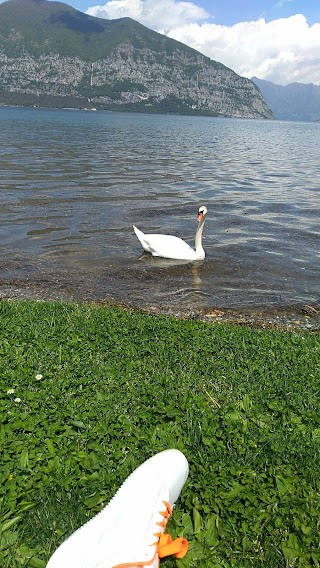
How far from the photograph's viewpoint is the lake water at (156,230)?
12773mm

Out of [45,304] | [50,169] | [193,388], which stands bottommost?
[50,169]

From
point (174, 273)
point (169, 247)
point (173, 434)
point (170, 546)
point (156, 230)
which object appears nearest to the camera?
point (170, 546)

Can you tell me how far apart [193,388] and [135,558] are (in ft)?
9.14

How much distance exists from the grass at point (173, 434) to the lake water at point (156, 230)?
4.33 m

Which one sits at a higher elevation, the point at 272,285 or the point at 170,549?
the point at 170,549

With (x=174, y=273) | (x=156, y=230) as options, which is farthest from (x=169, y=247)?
(x=156, y=230)

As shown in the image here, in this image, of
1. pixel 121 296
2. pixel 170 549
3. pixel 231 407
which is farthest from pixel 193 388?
pixel 121 296

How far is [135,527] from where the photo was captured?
4.02m

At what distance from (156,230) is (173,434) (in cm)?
1438

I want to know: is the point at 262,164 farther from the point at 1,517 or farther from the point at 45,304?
the point at 1,517

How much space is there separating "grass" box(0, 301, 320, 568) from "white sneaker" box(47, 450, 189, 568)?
0.78 feet

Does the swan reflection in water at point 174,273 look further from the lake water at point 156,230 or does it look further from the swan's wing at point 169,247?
the swan's wing at point 169,247

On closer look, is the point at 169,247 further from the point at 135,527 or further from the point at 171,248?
the point at 135,527

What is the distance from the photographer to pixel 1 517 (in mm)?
4172
